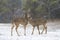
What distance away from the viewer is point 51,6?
21797 mm

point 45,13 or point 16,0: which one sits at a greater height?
point 16,0

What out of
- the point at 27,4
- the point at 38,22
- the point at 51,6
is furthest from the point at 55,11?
the point at 38,22

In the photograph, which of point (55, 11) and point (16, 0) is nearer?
point (55, 11)

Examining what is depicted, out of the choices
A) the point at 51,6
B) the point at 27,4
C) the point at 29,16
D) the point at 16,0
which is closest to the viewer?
the point at 29,16

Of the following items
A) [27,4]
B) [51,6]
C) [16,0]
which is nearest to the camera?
[51,6]

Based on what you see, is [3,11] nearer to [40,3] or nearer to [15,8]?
[15,8]

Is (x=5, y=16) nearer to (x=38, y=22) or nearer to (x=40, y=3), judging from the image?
(x=40, y=3)

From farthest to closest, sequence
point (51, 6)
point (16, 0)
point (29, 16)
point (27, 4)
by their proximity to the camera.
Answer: point (16, 0) < point (27, 4) < point (51, 6) < point (29, 16)

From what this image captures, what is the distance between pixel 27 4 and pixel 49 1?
2575mm

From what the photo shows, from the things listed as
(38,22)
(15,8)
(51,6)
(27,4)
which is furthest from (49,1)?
(38,22)

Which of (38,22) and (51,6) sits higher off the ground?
(51,6)

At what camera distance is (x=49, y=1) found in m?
21.8

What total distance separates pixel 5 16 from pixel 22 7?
1989 mm

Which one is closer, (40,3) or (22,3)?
(40,3)
